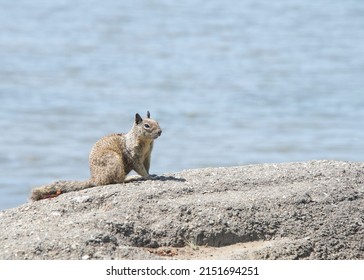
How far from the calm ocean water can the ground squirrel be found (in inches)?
163

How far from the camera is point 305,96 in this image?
66.2 feet

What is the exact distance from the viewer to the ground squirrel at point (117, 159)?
8.67 metres

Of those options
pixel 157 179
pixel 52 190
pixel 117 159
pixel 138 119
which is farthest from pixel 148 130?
pixel 52 190

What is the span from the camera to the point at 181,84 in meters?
20.8

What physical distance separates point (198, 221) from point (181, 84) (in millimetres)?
13489

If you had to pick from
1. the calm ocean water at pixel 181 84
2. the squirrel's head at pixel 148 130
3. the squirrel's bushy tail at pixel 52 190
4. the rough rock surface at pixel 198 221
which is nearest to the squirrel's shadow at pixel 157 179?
the rough rock surface at pixel 198 221

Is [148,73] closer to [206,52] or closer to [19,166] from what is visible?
[206,52]

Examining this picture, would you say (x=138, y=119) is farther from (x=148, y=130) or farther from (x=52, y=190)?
(x=52, y=190)

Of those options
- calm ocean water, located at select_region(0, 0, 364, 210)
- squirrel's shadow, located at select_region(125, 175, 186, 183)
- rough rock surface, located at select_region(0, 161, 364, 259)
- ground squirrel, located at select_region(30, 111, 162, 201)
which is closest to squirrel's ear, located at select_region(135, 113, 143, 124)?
ground squirrel, located at select_region(30, 111, 162, 201)

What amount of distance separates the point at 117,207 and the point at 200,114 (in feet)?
34.6

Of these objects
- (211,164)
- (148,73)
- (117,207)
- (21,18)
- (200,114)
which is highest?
(21,18)

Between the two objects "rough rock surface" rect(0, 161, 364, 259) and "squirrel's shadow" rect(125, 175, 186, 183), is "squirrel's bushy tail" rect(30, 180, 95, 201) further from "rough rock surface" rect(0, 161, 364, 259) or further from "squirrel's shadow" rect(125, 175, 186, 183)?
"squirrel's shadow" rect(125, 175, 186, 183)

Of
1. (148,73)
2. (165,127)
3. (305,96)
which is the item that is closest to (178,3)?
(148,73)

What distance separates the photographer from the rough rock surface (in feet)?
23.2
